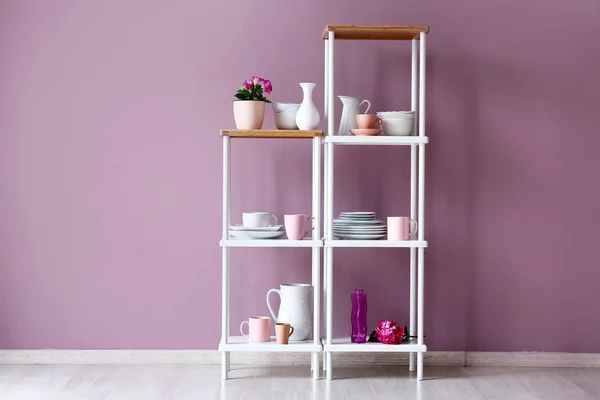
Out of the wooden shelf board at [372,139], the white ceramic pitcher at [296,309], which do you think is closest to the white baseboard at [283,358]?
the white ceramic pitcher at [296,309]

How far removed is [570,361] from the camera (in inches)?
140

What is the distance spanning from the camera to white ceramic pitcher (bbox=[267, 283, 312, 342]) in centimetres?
329

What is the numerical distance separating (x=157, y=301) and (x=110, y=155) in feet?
2.24

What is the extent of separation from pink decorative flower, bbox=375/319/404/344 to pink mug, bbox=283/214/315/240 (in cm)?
50

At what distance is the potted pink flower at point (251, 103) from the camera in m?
3.23

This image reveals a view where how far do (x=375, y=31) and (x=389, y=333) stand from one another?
1242 millimetres

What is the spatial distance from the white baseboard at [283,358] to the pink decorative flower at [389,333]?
0.29m

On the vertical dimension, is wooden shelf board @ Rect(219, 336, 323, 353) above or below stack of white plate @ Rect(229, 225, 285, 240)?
below

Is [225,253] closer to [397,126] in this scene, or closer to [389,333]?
[389,333]

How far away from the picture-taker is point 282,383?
126 inches

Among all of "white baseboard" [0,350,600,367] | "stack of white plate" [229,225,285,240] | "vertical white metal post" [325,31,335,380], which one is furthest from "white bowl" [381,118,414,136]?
"white baseboard" [0,350,600,367]

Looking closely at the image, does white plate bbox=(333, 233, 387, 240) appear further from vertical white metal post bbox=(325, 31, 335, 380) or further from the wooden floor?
the wooden floor

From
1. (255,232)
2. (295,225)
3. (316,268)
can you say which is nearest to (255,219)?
(255,232)

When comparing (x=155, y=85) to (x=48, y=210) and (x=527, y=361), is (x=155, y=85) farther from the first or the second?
(x=527, y=361)
